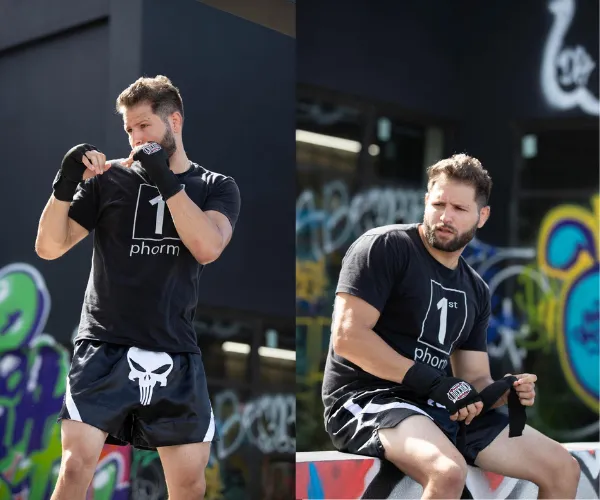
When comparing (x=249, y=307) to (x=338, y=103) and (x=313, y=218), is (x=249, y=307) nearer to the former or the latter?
(x=313, y=218)

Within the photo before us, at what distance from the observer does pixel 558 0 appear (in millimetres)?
8617

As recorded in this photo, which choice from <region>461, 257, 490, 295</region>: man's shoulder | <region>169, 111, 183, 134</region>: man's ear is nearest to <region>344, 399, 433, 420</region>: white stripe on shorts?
<region>461, 257, 490, 295</region>: man's shoulder

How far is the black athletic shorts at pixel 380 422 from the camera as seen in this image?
147 inches

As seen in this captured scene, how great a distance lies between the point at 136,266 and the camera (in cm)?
351

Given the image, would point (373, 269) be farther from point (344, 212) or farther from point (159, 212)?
point (344, 212)

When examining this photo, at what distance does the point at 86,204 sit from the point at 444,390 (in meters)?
1.54

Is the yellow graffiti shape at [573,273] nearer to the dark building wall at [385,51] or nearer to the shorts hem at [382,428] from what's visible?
the dark building wall at [385,51]

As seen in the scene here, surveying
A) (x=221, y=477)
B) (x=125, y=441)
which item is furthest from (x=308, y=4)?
(x=125, y=441)

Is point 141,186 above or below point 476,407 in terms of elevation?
above

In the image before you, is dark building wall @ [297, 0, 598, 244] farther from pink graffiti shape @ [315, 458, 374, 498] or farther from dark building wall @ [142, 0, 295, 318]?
pink graffiti shape @ [315, 458, 374, 498]

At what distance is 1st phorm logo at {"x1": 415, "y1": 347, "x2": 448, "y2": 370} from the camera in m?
3.94

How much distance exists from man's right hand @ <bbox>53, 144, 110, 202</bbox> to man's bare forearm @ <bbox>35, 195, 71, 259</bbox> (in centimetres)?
4

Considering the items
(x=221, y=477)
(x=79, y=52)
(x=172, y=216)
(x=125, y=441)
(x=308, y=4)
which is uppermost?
(x=308, y=4)

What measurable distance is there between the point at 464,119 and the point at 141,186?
5.46m
